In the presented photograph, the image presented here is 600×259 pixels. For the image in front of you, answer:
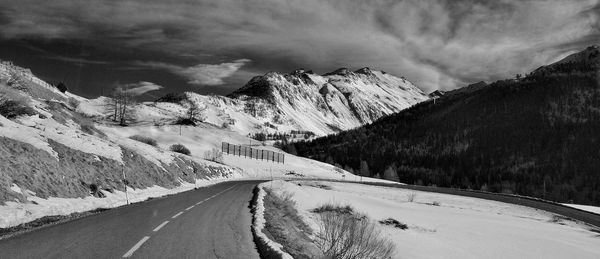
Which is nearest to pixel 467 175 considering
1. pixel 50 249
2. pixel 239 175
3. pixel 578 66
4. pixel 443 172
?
pixel 443 172

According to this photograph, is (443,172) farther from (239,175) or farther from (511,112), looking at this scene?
(239,175)

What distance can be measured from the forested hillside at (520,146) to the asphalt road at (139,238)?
4862 inches

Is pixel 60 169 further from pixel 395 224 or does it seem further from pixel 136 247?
pixel 395 224

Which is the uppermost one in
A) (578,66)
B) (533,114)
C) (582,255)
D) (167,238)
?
(578,66)

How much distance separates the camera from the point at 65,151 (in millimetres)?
22031

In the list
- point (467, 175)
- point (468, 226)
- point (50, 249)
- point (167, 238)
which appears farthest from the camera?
point (467, 175)

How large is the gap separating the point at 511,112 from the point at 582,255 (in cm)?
17643

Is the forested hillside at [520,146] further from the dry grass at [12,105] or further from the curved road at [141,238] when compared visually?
the curved road at [141,238]

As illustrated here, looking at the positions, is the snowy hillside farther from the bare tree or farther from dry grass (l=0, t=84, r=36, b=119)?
the bare tree

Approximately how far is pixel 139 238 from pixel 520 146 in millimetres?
166933

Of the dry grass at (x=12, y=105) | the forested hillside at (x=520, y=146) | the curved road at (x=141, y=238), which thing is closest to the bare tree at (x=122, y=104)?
the forested hillside at (x=520, y=146)

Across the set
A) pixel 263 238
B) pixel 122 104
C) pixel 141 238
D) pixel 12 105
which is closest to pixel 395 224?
pixel 263 238

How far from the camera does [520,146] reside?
156 meters

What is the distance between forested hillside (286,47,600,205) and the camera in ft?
433
